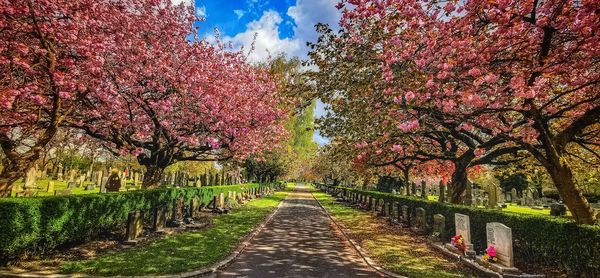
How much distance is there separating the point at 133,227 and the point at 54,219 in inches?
100

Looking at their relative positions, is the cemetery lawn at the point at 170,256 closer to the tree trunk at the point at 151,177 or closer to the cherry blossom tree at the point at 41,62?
the cherry blossom tree at the point at 41,62

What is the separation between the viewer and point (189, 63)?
1432 cm

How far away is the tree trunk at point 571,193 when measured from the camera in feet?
26.3

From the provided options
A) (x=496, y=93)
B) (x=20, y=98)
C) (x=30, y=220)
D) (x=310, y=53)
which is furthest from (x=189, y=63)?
(x=496, y=93)

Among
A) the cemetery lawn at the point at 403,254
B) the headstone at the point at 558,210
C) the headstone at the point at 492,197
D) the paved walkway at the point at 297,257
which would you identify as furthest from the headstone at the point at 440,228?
the headstone at the point at 558,210

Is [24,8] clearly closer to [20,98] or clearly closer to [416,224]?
[20,98]

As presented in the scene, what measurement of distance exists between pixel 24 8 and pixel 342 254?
1093 cm

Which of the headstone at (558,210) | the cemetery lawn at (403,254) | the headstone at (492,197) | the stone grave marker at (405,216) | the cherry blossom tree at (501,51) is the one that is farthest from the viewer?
the headstone at (492,197)

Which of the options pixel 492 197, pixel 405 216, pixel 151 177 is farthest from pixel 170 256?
pixel 492 197

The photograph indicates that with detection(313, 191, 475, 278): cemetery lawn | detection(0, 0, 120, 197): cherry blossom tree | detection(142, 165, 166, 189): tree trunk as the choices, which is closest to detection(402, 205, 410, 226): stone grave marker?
detection(313, 191, 475, 278): cemetery lawn

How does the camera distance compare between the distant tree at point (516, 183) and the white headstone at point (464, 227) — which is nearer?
the white headstone at point (464, 227)

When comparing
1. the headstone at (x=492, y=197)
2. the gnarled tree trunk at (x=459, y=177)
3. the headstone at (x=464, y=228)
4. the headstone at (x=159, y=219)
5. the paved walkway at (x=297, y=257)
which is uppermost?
the gnarled tree trunk at (x=459, y=177)

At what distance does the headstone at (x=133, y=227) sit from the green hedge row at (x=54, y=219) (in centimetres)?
80

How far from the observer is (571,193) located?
27.0 feet
